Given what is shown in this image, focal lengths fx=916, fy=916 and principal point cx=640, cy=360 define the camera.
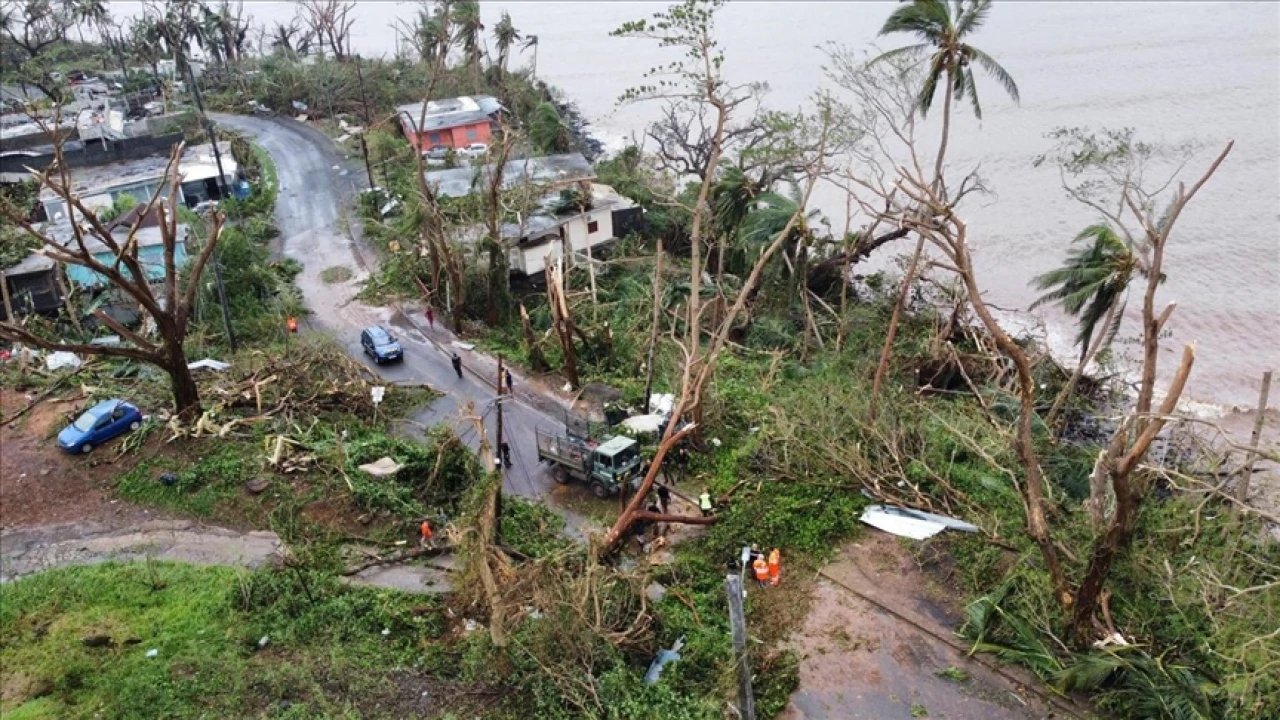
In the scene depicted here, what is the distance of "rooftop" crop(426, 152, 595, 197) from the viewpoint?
34.3m

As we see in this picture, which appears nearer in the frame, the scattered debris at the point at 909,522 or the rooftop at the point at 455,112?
the scattered debris at the point at 909,522

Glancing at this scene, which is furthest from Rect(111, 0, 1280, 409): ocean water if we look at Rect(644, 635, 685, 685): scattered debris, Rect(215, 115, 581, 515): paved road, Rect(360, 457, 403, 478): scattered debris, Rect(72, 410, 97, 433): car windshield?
Rect(72, 410, 97, 433): car windshield

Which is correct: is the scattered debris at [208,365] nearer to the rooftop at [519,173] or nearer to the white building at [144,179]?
the rooftop at [519,173]

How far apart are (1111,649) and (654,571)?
22.0 feet

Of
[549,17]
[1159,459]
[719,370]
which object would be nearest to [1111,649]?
[1159,459]

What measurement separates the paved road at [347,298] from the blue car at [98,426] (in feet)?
20.4

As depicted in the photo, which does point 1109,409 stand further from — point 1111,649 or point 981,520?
point 1111,649

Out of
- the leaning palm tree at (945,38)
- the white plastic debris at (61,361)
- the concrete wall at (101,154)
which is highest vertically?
the leaning palm tree at (945,38)

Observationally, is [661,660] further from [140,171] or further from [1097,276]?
[140,171]

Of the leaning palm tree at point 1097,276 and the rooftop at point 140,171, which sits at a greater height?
the rooftop at point 140,171

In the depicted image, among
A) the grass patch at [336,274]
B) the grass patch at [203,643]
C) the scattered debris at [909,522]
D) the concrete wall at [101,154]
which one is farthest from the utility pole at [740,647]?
the concrete wall at [101,154]

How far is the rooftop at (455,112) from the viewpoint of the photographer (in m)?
46.0

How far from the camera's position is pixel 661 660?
13.6m

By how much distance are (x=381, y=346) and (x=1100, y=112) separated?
35534 mm
